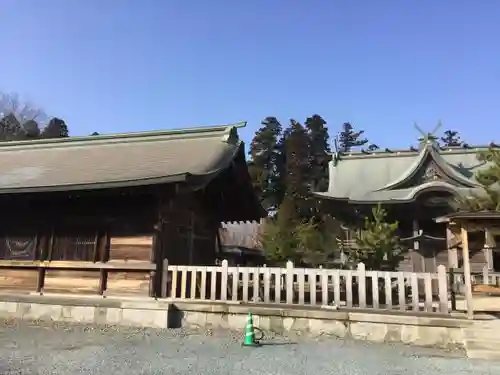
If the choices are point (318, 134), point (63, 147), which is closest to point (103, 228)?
point (63, 147)

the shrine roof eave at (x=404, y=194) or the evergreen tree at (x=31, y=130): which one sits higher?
the evergreen tree at (x=31, y=130)

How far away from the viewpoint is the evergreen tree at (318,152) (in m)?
40.7

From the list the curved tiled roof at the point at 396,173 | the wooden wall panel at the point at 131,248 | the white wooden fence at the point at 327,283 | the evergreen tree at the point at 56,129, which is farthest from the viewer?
the evergreen tree at the point at 56,129

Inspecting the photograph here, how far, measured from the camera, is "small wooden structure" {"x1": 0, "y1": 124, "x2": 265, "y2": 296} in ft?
33.2

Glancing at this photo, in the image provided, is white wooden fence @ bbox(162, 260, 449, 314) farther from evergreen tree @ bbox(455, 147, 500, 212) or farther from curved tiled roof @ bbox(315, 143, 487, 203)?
curved tiled roof @ bbox(315, 143, 487, 203)

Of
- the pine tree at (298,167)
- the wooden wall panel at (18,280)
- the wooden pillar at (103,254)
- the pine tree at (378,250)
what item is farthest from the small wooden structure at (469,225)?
the pine tree at (298,167)

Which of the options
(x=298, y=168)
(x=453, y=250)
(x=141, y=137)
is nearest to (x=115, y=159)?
(x=141, y=137)

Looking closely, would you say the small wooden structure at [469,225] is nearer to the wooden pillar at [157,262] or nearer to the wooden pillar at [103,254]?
the wooden pillar at [157,262]

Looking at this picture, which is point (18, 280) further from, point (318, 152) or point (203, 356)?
point (318, 152)

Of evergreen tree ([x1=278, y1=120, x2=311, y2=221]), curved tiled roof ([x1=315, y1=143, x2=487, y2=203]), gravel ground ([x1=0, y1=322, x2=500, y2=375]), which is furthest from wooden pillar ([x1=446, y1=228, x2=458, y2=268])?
evergreen tree ([x1=278, y1=120, x2=311, y2=221])

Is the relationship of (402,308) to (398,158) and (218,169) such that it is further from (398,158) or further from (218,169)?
(398,158)

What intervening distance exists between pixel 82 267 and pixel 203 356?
17.2ft

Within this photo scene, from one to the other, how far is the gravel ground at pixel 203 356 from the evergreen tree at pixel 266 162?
3231 cm

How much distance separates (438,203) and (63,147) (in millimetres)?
16611
